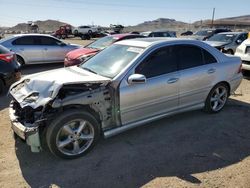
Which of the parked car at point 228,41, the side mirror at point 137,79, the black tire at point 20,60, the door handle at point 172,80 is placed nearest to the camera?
the side mirror at point 137,79

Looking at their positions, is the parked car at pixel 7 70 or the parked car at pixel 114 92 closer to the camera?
the parked car at pixel 114 92

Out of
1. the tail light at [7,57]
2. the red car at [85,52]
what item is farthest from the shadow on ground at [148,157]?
the red car at [85,52]

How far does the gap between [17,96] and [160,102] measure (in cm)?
232

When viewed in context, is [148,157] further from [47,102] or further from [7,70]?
[7,70]

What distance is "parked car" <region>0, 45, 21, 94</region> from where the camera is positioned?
7.08 metres

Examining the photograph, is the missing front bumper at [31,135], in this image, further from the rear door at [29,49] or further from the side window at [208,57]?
the rear door at [29,49]

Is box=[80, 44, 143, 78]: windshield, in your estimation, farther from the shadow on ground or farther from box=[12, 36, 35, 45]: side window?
box=[12, 36, 35, 45]: side window

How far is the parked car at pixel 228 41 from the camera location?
501 inches

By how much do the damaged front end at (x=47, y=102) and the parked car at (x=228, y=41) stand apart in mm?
9979

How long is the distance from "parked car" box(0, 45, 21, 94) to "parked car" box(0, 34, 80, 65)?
378 cm

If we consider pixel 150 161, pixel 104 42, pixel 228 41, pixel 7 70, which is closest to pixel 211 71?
pixel 150 161

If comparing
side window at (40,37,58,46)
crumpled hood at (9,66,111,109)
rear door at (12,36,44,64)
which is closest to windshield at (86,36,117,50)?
side window at (40,37,58,46)

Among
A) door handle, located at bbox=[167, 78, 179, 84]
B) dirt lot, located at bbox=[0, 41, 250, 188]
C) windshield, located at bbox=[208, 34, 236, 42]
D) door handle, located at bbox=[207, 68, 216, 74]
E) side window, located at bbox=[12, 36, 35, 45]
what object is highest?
side window, located at bbox=[12, 36, 35, 45]

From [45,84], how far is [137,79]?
139 centimetres
